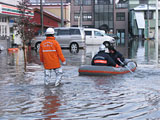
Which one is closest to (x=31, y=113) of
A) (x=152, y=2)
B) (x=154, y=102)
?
(x=154, y=102)

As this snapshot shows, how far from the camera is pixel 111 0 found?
8719 cm

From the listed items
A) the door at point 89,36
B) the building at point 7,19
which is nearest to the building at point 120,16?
the door at point 89,36

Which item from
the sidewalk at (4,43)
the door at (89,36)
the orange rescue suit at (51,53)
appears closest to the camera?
the orange rescue suit at (51,53)

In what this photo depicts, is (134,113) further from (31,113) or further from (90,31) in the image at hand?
(90,31)

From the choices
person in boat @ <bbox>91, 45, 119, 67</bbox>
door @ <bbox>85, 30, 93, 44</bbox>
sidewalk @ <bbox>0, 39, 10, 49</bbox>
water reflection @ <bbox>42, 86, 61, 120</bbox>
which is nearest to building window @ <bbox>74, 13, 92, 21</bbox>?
door @ <bbox>85, 30, 93, 44</bbox>

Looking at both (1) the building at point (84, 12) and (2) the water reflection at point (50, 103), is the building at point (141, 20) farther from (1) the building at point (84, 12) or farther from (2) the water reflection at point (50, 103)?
(2) the water reflection at point (50, 103)

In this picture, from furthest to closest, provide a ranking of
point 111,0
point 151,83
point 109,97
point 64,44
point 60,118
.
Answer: point 111,0
point 64,44
point 151,83
point 109,97
point 60,118

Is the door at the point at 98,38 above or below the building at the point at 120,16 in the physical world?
below

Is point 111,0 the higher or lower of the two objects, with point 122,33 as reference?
higher

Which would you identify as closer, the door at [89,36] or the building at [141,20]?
the door at [89,36]

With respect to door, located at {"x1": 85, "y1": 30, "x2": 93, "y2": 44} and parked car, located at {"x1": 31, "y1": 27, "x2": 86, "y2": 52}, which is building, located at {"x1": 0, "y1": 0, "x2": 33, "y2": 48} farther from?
door, located at {"x1": 85, "y1": 30, "x2": 93, "y2": 44}

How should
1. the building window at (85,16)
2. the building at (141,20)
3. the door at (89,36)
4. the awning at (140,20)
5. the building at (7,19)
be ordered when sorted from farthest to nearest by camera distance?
the building window at (85,16)
the building at (141,20)
the awning at (140,20)
the door at (89,36)
the building at (7,19)

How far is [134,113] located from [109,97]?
1736 mm

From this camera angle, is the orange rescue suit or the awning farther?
the awning
